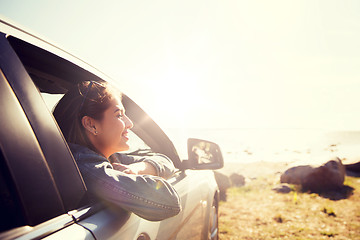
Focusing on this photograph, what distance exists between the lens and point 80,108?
1.35 meters

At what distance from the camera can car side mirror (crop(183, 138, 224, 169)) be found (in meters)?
2.11

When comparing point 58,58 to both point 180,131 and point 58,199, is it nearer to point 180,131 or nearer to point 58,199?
point 58,199

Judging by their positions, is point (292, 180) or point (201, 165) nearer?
point (201, 165)

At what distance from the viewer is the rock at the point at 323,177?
7.58 m

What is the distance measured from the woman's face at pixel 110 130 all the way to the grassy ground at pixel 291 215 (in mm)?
4229

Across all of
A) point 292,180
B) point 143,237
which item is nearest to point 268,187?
point 292,180

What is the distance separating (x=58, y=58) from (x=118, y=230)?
0.87 metres

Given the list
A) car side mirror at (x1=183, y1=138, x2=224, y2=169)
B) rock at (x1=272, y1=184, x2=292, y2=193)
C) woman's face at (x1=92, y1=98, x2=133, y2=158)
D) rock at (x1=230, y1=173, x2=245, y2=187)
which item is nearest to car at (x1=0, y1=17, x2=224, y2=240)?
woman's face at (x1=92, y1=98, x2=133, y2=158)

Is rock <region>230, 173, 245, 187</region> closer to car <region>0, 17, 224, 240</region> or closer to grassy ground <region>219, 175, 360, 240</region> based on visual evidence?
grassy ground <region>219, 175, 360, 240</region>

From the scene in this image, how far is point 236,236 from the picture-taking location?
15.8 ft

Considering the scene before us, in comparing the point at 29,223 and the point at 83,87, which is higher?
the point at 83,87

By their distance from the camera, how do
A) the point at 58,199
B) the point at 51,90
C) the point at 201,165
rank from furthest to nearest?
the point at 201,165
the point at 51,90
the point at 58,199

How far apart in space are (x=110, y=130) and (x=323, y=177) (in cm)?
830

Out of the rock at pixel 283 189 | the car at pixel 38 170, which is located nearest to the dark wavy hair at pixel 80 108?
the car at pixel 38 170
